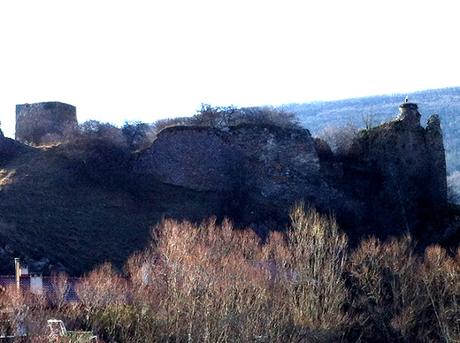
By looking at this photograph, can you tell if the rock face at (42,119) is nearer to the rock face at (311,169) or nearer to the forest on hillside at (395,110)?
the rock face at (311,169)

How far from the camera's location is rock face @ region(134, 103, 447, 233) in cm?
3728

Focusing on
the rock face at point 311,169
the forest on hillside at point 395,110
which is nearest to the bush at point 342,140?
the rock face at point 311,169

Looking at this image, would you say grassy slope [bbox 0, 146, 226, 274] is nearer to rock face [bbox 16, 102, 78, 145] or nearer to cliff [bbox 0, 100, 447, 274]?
cliff [bbox 0, 100, 447, 274]

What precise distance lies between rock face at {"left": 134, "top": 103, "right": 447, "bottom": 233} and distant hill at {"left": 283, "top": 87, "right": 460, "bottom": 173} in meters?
72.4

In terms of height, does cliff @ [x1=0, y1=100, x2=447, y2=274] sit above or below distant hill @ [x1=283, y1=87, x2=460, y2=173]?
above

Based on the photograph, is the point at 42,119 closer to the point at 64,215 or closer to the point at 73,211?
the point at 73,211

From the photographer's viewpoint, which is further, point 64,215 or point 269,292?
point 64,215

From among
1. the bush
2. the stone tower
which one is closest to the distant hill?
the bush

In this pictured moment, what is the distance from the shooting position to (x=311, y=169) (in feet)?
125

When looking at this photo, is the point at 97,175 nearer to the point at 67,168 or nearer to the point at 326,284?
the point at 67,168

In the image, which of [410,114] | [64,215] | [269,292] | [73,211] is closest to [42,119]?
[73,211]

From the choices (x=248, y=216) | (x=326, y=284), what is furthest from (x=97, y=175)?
(x=326, y=284)

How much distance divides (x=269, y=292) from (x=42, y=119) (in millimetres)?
18297

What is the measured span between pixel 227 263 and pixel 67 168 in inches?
496
